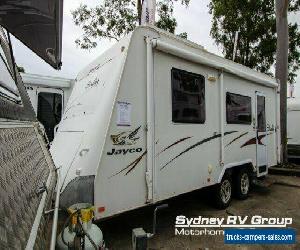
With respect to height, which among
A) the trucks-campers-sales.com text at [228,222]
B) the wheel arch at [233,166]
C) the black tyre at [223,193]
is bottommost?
the trucks-campers-sales.com text at [228,222]

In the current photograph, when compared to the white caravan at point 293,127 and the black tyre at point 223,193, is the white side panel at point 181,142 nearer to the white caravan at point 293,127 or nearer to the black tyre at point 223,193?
the black tyre at point 223,193

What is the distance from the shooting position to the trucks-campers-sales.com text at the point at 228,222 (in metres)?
5.29

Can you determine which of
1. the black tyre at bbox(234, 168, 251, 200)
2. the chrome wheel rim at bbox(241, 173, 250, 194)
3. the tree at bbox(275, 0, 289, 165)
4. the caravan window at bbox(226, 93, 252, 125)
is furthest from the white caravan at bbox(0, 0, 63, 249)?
the tree at bbox(275, 0, 289, 165)

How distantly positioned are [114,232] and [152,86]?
219 cm

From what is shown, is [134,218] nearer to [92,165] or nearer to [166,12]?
[92,165]

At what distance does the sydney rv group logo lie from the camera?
3868 mm

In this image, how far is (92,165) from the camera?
366 centimetres

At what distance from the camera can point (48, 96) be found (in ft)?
30.3

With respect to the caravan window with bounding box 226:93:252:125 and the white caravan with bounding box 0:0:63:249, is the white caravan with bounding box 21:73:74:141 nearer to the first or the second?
the caravan window with bounding box 226:93:252:125

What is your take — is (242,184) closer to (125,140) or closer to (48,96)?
(125,140)

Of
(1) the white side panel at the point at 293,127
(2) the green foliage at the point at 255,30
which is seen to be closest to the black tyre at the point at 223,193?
(1) the white side panel at the point at 293,127

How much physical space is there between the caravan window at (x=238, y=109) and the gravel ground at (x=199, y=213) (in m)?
1.56

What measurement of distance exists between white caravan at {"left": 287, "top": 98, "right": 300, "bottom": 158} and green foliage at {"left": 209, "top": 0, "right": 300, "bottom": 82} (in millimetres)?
6068

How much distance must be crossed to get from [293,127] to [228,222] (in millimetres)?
8820
